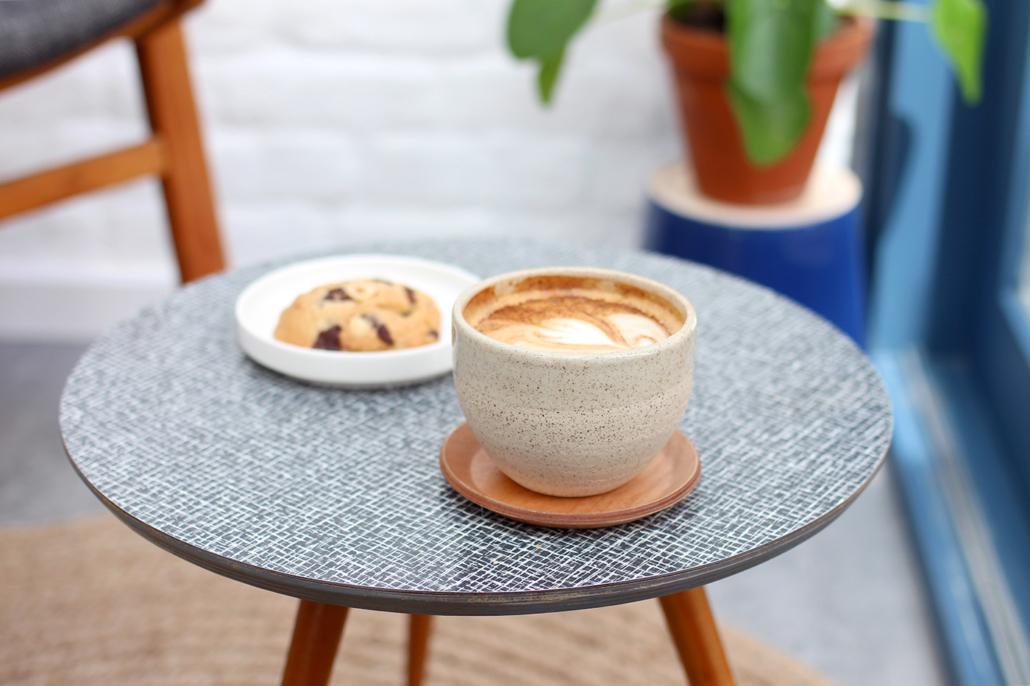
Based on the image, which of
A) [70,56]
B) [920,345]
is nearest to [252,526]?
[70,56]

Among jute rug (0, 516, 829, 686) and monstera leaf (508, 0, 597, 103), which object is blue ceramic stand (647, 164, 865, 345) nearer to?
monstera leaf (508, 0, 597, 103)

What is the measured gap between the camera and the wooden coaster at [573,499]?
52 centimetres

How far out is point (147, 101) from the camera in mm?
1346

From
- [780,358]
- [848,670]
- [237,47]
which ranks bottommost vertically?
[848,670]

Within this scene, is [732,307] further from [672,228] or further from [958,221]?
[958,221]

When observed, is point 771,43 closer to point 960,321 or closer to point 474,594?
point 960,321

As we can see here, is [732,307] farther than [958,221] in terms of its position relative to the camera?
No

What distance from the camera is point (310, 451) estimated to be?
61cm

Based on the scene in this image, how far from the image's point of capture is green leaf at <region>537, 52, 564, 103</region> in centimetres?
130

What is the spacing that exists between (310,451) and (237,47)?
1265mm

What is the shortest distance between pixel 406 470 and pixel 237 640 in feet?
2.22

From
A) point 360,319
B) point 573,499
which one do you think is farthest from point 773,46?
point 573,499

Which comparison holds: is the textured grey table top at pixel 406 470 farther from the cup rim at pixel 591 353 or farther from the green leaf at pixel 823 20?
the green leaf at pixel 823 20

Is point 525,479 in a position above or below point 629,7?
below
